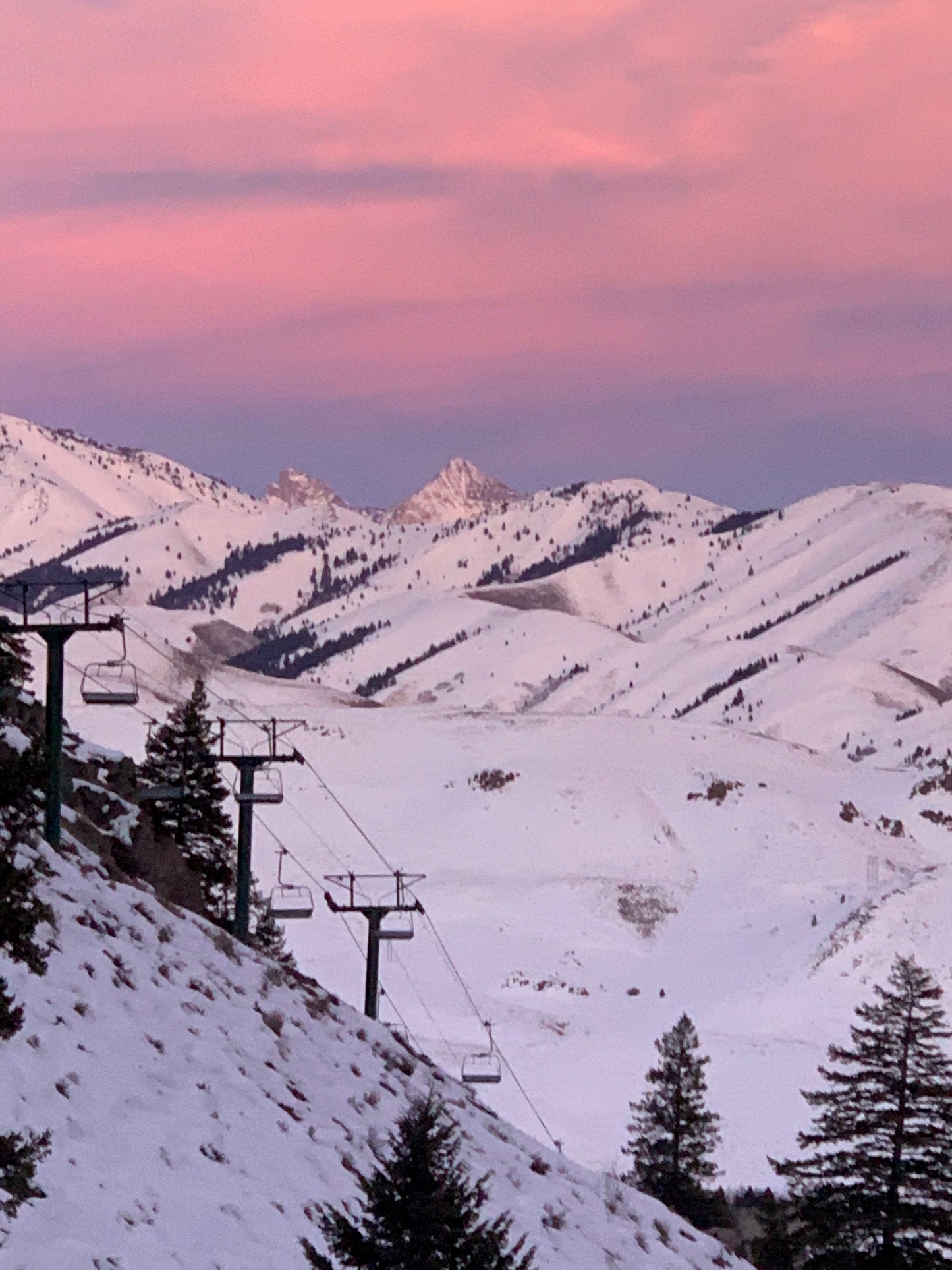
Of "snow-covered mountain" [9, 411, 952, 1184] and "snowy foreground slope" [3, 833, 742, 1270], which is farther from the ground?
"snow-covered mountain" [9, 411, 952, 1184]

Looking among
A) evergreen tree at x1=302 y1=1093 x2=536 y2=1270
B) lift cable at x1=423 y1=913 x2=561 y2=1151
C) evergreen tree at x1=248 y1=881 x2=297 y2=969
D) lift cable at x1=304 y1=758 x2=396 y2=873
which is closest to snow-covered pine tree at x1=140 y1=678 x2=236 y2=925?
evergreen tree at x1=248 y1=881 x2=297 y2=969

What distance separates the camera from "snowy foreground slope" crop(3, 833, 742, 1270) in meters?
18.5

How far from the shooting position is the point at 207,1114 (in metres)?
22.1

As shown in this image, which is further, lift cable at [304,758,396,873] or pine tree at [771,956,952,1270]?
lift cable at [304,758,396,873]

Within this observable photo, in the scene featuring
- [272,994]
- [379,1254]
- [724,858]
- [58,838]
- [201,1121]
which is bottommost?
[379,1254]

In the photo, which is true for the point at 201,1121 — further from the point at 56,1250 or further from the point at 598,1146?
the point at 598,1146

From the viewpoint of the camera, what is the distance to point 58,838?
30266mm

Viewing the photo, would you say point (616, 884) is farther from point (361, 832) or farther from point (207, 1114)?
point (207, 1114)

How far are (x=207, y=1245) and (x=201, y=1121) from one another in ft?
10.9

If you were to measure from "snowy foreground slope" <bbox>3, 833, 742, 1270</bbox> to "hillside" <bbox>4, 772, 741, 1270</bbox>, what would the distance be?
0.03 m

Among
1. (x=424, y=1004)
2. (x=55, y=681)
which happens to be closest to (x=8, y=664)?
(x=55, y=681)

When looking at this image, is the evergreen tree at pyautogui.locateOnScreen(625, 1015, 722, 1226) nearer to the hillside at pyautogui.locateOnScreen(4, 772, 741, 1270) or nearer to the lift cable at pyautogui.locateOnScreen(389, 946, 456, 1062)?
the lift cable at pyautogui.locateOnScreen(389, 946, 456, 1062)

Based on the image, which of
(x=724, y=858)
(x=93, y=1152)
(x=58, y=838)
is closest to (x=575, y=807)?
(x=724, y=858)

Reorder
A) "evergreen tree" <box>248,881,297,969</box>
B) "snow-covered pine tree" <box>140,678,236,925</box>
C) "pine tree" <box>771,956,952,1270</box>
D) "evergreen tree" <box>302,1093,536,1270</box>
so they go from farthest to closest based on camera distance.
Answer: "evergreen tree" <box>248,881,297,969</box> → "snow-covered pine tree" <box>140,678,236,925</box> → "pine tree" <box>771,956,952,1270</box> → "evergreen tree" <box>302,1093,536,1270</box>
